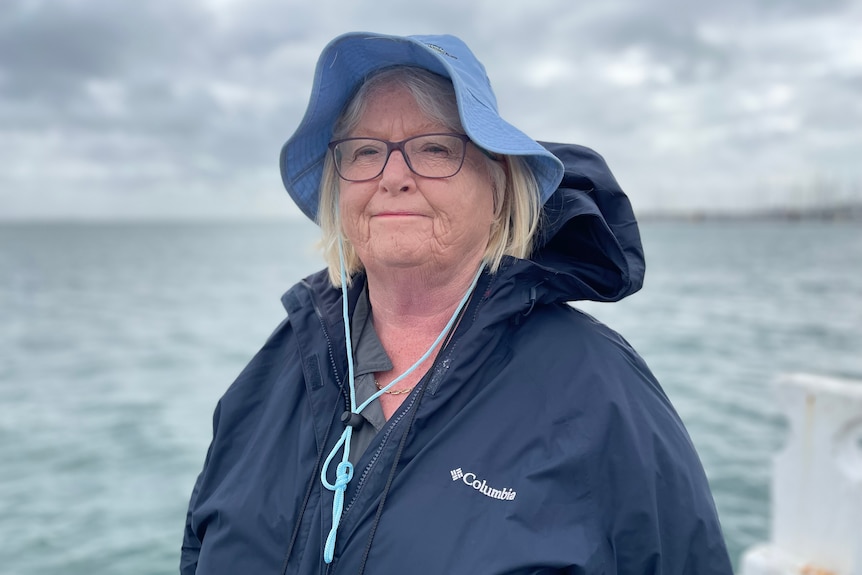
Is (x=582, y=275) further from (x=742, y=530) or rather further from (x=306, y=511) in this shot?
(x=742, y=530)

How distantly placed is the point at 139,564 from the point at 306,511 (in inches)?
227

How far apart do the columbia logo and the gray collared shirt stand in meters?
0.28

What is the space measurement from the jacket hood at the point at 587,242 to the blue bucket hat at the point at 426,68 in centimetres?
8

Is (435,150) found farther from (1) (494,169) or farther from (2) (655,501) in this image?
(2) (655,501)

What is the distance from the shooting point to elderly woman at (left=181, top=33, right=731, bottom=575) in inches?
58.1

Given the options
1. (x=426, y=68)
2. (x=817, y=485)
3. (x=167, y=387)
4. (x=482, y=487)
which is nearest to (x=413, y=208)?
(x=426, y=68)

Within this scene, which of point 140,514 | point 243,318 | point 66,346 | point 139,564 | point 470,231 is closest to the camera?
point 470,231

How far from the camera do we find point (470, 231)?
1800 mm

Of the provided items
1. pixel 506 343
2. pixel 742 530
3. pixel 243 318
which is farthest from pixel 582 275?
pixel 243 318

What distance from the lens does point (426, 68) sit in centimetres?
182

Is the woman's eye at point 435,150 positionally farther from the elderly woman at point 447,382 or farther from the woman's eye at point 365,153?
the woman's eye at point 365,153

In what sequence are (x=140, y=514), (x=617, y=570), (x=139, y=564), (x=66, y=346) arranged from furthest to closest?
1. (x=66, y=346)
2. (x=140, y=514)
3. (x=139, y=564)
4. (x=617, y=570)

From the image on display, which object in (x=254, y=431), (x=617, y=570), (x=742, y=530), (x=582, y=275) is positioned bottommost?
(x=742, y=530)

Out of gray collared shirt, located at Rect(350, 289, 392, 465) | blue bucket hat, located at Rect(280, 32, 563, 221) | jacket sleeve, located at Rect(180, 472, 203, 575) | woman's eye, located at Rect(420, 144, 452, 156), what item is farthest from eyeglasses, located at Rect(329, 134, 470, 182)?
jacket sleeve, located at Rect(180, 472, 203, 575)
